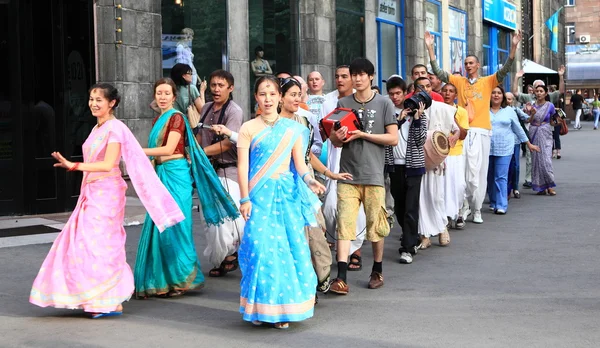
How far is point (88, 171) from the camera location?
280 inches

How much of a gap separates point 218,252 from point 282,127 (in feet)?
6.96

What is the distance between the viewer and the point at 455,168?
37.7 ft

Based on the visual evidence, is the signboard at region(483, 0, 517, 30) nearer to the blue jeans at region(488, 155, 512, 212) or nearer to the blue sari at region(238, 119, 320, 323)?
the blue jeans at region(488, 155, 512, 212)

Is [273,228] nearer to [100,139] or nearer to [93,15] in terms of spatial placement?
[100,139]

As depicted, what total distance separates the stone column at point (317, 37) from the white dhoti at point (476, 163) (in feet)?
26.6

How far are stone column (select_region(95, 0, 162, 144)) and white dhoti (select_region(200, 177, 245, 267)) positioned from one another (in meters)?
6.62

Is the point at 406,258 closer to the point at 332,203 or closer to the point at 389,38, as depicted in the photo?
the point at 332,203

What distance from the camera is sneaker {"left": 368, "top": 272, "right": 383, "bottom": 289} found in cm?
812

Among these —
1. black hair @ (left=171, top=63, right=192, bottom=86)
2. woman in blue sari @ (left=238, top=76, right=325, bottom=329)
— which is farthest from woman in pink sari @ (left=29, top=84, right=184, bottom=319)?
black hair @ (left=171, top=63, right=192, bottom=86)

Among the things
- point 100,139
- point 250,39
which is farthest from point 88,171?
point 250,39

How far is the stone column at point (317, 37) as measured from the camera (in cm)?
2072

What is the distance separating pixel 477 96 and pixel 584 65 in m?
61.0

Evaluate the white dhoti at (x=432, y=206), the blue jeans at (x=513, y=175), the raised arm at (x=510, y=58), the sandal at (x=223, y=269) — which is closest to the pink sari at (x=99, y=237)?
the sandal at (x=223, y=269)

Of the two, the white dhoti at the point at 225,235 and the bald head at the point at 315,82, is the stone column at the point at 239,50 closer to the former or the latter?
the bald head at the point at 315,82
